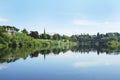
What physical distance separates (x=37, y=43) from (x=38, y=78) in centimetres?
5935

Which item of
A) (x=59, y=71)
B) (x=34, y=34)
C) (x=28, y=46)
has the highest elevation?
(x=34, y=34)

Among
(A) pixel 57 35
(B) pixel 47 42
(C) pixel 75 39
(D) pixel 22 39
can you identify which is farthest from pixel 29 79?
(C) pixel 75 39

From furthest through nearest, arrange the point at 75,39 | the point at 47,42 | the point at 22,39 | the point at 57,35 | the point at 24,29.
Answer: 1. the point at 75,39
2. the point at 57,35
3. the point at 24,29
4. the point at 47,42
5. the point at 22,39

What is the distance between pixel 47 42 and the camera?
273 ft

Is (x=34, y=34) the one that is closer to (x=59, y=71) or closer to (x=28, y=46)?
(x=28, y=46)

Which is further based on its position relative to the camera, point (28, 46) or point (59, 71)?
point (28, 46)

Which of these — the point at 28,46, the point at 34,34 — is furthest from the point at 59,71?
the point at 34,34

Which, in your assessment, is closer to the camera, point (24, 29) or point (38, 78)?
point (38, 78)

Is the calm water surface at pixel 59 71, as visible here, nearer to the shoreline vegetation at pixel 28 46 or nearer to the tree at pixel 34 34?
the shoreline vegetation at pixel 28 46

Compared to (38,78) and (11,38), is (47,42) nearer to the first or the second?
(11,38)

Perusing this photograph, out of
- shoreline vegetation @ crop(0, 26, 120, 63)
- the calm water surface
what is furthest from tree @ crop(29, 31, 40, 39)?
the calm water surface

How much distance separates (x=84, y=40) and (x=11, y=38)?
104m

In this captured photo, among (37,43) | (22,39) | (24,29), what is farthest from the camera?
(24,29)

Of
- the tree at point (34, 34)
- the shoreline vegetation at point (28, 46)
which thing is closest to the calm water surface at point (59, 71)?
the shoreline vegetation at point (28, 46)
